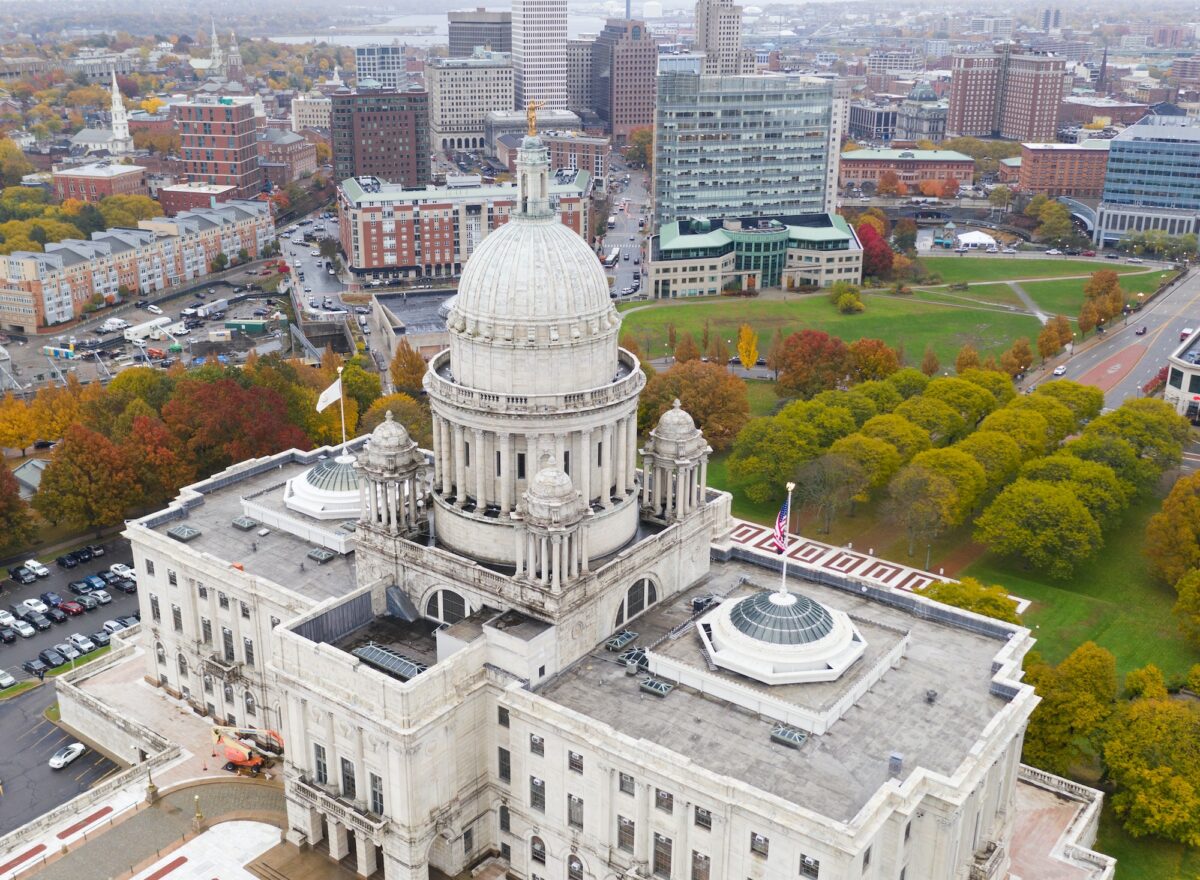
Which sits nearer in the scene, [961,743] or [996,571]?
[961,743]

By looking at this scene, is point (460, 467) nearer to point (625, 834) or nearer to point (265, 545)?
point (265, 545)

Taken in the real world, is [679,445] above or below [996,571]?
above

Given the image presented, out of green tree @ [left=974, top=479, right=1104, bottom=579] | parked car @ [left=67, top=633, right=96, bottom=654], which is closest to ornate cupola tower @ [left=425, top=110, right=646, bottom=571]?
parked car @ [left=67, top=633, right=96, bottom=654]

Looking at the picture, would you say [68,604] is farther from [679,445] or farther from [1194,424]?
[1194,424]

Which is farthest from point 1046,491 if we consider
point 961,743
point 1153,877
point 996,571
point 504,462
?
point 504,462

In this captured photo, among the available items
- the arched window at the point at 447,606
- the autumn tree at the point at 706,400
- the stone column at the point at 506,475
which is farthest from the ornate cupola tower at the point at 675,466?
the autumn tree at the point at 706,400

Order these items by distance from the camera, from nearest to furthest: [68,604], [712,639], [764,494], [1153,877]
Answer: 1. [712,639]
2. [1153,877]
3. [68,604]
4. [764,494]

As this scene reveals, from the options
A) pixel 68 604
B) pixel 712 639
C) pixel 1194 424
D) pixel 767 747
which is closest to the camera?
pixel 767 747

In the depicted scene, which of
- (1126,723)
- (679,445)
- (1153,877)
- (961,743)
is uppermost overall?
(679,445)
